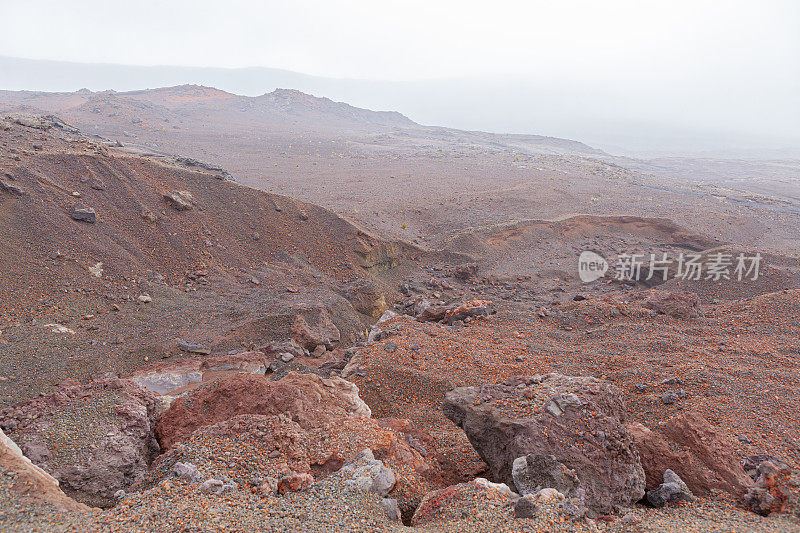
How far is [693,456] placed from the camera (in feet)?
18.0

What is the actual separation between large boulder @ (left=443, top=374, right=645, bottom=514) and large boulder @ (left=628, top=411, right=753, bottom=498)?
0.49 metres

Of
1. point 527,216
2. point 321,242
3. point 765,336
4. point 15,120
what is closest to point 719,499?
point 765,336

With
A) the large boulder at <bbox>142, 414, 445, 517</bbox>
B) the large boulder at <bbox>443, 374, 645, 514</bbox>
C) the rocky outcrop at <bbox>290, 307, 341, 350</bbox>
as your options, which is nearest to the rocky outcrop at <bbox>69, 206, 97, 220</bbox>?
the rocky outcrop at <bbox>290, 307, 341, 350</bbox>

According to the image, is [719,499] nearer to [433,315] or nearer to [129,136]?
[433,315]

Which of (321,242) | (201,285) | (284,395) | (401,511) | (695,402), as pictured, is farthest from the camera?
(321,242)

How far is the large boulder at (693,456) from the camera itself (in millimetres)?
5129

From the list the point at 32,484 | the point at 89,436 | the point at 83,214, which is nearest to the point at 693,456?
the point at 32,484

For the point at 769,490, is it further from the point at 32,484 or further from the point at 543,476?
the point at 32,484

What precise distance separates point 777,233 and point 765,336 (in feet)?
73.8

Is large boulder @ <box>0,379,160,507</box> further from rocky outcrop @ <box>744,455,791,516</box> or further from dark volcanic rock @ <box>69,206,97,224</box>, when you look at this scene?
dark volcanic rock @ <box>69,206,97,224</box>

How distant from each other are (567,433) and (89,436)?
22.0ft

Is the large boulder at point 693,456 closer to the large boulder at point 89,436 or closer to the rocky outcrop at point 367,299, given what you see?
the large boulder at point 89,436

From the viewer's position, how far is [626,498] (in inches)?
195

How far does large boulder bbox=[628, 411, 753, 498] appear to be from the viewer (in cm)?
513
